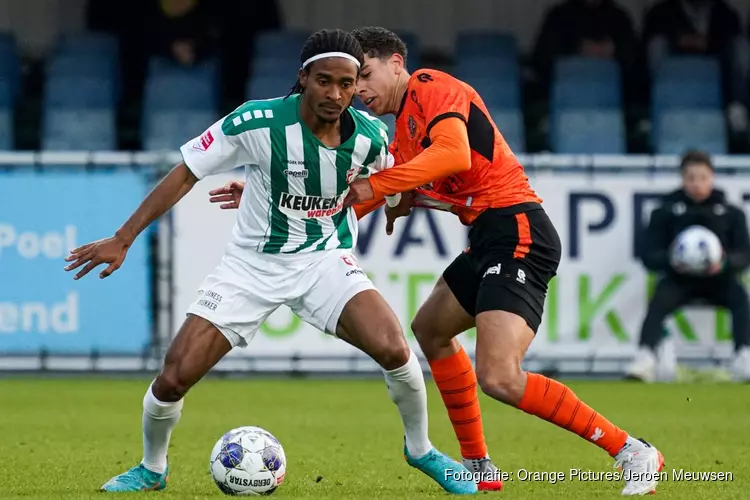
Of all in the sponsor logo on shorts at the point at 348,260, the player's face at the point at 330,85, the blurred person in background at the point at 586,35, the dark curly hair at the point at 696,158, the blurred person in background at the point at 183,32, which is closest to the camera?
the player's face at the point at 330,85

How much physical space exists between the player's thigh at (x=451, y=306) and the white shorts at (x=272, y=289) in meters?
0.39

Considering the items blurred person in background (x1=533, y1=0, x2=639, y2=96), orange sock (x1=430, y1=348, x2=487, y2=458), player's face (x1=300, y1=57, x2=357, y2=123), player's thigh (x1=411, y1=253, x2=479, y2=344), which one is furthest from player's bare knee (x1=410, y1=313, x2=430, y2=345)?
blurred person in background (x1=533, y1=0, x2=639, y2=96)

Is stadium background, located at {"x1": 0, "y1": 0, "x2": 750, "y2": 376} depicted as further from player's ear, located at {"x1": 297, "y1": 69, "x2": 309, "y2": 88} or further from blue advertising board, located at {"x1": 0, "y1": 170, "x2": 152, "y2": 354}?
player's ear, located at {"x1": 297, "y1": 69, "x2": 309, "y2": 88}

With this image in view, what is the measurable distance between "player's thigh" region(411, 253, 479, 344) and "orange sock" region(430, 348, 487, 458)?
0.14m

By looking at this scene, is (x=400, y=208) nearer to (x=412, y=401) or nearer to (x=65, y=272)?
(x=412, y=401)

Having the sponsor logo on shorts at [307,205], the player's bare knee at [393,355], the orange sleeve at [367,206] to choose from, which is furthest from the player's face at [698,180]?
the player's bare knee at [393,355]

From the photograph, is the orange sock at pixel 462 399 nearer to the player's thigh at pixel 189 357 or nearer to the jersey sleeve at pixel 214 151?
the player's thigh at pixel 189 357

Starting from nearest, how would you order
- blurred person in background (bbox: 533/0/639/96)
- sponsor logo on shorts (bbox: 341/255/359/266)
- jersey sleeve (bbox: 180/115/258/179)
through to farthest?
jersey sleeve (bbox: 180/115/258/179)
sponsor logo on shorts (bbox: 341/255/359/266)
blurred person in background (bbox: 533/0/639/96)

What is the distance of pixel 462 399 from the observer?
22.3 ft

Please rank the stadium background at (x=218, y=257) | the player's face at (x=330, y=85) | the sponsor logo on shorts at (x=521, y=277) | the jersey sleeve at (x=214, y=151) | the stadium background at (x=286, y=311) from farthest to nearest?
the stadium background at (x=218, y=257), the stadium background at (x=286, y=311), the sponsor logo on shorts at (x=521, y=277), the jersey sleeve at (x=214, y=151), the player's face at (x=330, y=85)

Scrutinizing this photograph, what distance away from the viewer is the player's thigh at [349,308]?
6348 millimetres

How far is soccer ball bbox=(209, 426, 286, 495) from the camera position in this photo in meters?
6.12

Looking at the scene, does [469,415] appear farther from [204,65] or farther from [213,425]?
[204,65]

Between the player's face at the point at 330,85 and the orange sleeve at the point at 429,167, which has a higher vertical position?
the player's face at the point at 330,85
